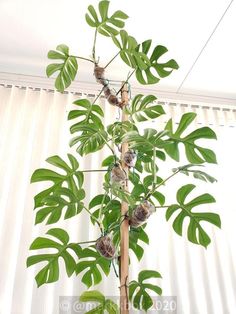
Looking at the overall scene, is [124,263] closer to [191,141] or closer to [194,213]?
[194,213]

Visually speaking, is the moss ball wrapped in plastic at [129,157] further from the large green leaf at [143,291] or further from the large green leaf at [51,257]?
the large green leaf at [143,291]

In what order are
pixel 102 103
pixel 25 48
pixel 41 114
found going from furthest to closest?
pixel 102 103 → pixel 41 114 → pixel 25 48

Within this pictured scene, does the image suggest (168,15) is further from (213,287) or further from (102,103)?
(213,287)

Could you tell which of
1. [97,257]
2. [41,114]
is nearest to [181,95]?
[41,114]

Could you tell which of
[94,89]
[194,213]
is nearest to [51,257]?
[194,213]

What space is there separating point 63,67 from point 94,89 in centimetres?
84

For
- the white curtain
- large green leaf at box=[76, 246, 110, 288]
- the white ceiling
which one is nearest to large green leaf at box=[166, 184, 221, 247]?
large green leaf at box=[76, 246, 110, 288]

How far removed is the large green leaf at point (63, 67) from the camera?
1.16 m

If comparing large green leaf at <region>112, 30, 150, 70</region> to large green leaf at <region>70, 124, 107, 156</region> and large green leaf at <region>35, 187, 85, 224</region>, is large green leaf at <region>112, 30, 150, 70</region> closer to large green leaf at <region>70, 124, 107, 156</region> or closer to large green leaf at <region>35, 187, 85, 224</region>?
large green leaf at <region>70, 124, 107, 156</region>

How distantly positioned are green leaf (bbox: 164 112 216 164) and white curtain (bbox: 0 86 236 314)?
0.72 metres

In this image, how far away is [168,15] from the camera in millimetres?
1578

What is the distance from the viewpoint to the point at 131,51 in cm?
112

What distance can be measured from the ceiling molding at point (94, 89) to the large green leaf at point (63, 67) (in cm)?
78

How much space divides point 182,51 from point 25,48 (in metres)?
1.00
